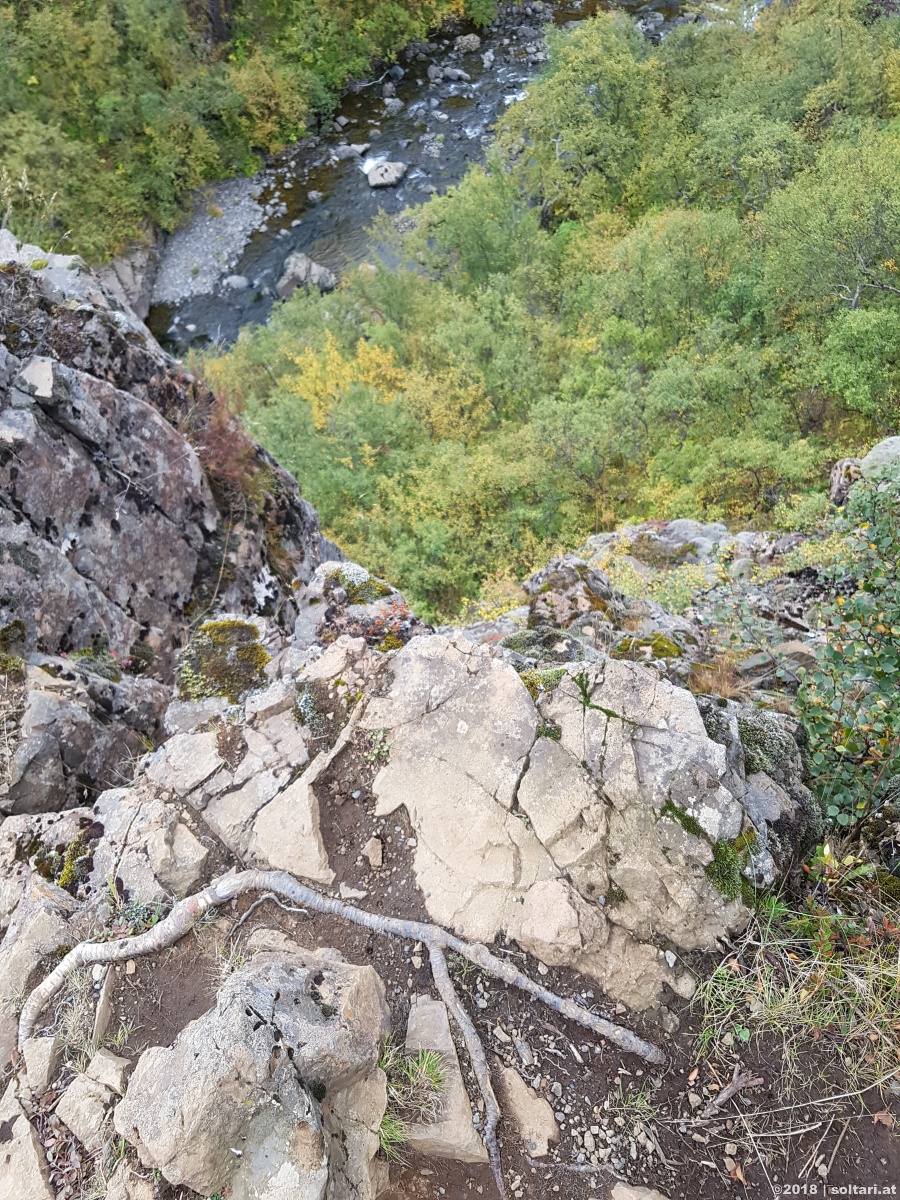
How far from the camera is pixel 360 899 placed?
18.8 ft

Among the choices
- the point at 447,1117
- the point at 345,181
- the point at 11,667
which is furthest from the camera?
the point at 345,181

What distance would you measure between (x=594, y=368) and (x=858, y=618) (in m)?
22.3

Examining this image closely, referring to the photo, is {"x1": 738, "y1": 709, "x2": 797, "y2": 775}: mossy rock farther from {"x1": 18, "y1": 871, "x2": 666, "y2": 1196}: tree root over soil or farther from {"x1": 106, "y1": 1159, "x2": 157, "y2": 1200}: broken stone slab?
{"x1": 106, "y1": 1159, "x2": 157, "y2": 1200}: broken stone slab

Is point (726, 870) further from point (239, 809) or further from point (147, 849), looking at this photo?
point (147, 849)

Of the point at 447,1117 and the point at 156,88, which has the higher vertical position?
the point at 156,88

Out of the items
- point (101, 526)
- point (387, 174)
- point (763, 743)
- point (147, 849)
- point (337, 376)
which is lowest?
point (337, 376)

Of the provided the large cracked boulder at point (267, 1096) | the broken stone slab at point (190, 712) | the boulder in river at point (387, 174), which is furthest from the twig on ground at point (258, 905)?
the boulder in river at point (387, 174)

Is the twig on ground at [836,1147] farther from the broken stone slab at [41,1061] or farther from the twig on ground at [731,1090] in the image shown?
the broken stone slab at [41,1061]

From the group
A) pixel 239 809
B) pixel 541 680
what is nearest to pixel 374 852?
pixel 239 809

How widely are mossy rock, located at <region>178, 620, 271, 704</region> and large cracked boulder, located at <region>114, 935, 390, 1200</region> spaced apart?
15.8 ft

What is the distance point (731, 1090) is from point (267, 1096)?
9.90 ft

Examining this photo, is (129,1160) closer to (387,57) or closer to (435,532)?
(435,532)

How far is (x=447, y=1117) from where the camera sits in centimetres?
460

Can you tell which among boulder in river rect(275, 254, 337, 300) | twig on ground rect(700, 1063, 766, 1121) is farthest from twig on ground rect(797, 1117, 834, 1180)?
boulder in river rect(275, 254, 337, 300)
